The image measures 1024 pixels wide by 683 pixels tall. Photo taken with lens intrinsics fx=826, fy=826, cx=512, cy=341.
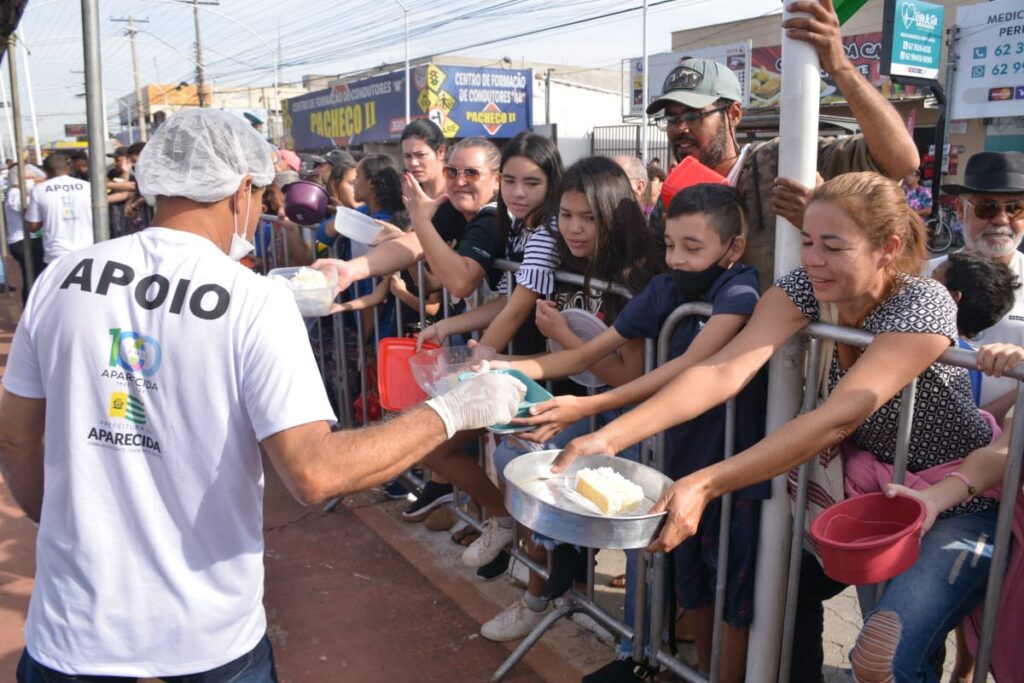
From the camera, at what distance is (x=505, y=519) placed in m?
3.92

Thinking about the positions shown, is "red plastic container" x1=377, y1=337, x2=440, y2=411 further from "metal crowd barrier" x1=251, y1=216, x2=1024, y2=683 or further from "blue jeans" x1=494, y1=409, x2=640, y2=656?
"blue jeans" x1=494, y1=409, x2=640, y2=656

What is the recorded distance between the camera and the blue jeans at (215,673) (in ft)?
6.15

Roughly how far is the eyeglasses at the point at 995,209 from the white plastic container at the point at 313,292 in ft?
10.4

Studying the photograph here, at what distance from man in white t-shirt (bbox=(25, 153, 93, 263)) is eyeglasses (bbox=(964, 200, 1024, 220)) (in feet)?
29.7

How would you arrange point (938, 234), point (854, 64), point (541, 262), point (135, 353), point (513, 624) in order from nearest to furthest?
point (135, 353) < point (541, 262) < point (513, 624) < point (938, 234) < point (854, 64)

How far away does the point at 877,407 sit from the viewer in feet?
6.92

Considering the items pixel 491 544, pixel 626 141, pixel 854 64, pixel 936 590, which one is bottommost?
pixel 491 544

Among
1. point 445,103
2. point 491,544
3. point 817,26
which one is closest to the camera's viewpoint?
point 817,26

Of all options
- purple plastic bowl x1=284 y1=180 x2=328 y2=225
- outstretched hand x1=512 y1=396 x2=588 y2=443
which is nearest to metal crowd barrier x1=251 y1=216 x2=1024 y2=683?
outstretched hand x1=512 y1=396 x2=588 y2=443

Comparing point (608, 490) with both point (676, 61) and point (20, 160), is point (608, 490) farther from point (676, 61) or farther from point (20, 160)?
point (676, 61)

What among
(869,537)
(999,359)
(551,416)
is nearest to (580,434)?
(551,416)

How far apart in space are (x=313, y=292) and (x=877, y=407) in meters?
3.11

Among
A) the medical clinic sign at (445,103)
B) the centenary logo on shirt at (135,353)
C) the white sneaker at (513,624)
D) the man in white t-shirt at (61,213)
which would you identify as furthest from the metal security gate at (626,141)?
the centenary logo on shirt at (135,353)

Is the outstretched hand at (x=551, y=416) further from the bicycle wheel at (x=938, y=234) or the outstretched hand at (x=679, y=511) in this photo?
the bicycle wheel at (x=938, y=234)
